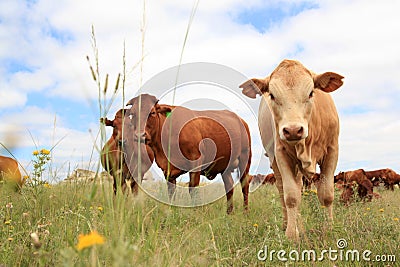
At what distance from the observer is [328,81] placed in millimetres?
4762

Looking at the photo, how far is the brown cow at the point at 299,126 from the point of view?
4.31 m

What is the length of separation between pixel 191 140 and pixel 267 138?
5.94 ft

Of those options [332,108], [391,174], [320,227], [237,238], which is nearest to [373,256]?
[320,227]

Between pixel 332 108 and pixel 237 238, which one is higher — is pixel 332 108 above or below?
above

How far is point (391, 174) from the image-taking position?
14.2 m

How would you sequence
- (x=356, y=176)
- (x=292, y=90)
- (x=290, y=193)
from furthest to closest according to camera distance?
(x=356, y=176), (x=290, y=193), (x=292, y=90)

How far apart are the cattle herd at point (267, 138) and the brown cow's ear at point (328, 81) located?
0.4 inches

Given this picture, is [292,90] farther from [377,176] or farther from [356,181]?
[377,176]

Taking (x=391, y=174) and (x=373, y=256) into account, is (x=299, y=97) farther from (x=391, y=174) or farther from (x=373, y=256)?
(x=391, y=174)

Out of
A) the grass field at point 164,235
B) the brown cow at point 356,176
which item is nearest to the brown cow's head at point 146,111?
the grass field at point 164,235

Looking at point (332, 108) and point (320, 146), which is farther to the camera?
point (332, 108)

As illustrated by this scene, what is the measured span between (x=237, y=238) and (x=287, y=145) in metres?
1.19

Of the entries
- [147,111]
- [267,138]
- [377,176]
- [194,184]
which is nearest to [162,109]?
[147,111]

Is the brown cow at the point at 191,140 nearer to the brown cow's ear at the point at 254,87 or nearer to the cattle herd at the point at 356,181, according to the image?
the cattle herd at the point at 356,181
